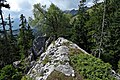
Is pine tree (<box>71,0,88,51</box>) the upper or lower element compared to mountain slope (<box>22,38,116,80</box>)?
upper

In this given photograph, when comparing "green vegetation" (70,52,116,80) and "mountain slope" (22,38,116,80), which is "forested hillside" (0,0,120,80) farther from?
"green vegetation" (70,52,116,80)

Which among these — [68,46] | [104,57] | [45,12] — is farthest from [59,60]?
[45,12]

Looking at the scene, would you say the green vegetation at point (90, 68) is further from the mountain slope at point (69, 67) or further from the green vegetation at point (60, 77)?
the green vegetation at point (60, 77)

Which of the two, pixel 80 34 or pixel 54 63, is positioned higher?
pixel 80 34

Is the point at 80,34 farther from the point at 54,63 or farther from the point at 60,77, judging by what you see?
the point at 60,77

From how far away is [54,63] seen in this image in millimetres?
18094

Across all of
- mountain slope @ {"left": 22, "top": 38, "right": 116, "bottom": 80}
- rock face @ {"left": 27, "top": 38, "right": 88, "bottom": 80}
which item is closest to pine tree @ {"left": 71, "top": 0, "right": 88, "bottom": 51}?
rock face @ {"left": 27, "top": 38, "right": 88, "bottom": 80}

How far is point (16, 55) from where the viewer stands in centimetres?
4944

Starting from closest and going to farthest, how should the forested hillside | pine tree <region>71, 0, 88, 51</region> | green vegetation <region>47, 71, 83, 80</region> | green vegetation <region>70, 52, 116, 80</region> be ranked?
1. green vegetation <region>70, 52, 116, 80</region>
2. green vegetation <region>47, 71, 83, 80</region>
3. the forested hillside
4. pine tree <region>71, 0, 88, 51</region>

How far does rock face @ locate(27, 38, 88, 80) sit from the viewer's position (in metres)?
17.3

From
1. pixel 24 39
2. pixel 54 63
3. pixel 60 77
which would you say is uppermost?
pixel 24 39

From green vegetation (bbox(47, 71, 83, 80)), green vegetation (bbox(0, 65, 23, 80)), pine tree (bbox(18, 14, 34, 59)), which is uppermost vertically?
pine tree (bbox(18, 14, 34, 59))

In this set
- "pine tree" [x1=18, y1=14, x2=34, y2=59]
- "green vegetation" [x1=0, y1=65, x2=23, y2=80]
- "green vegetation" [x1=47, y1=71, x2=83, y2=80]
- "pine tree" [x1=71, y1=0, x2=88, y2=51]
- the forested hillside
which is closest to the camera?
"green vegetation" [x1=47, y1=71, x2=83, y2=80]

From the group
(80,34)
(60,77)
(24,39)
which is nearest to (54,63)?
(60,77)
